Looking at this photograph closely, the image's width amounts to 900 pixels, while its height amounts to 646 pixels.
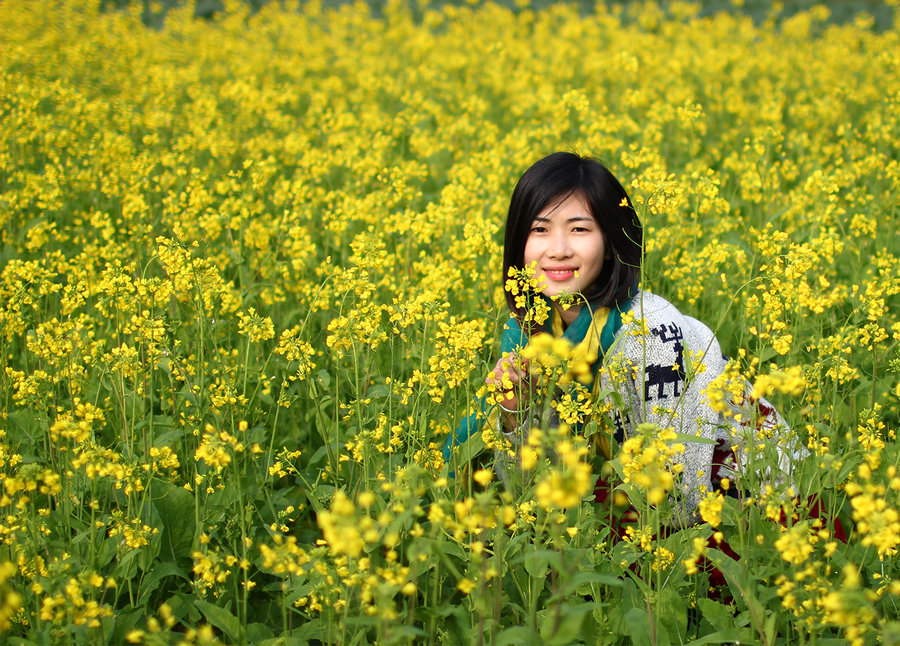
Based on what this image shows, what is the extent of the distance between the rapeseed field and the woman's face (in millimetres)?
236

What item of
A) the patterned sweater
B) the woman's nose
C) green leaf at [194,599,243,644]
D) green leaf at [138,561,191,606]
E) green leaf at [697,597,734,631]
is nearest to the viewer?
green leaf at [194,599,243,644]

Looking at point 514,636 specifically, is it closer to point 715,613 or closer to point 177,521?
point 715,613

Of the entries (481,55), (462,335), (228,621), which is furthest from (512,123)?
(228,621)

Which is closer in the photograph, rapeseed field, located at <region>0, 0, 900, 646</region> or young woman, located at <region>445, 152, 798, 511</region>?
rapeseed field, located at <region>0, 0, 900, 646</region>

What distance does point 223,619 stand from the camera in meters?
2.33

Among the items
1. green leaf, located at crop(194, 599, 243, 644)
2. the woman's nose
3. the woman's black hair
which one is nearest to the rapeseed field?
green leaf, located at crop(194, 599, 243, 644)

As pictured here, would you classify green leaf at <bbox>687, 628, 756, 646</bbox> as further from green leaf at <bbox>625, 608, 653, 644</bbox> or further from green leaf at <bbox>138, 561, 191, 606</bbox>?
green leaf at <bbox>138, 561, 191, 606</bbox>

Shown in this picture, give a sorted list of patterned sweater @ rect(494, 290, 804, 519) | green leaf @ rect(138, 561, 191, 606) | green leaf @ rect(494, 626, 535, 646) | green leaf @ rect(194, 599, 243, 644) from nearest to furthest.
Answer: green leaf @ rect(494, 626, 535, 646) → green leaf @ rect(194, 599, 243, 644) → green leaf @ rect(138, 561, 191, 606) → patterned sweater @ rect(494, 290, 804, 519)

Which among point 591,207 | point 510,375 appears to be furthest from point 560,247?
point 510,375

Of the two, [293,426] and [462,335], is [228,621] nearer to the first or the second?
[462,335]

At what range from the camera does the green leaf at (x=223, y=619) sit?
7.59 feet

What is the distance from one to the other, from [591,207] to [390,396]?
1.26 m

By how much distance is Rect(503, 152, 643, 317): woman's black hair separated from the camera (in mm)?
3438

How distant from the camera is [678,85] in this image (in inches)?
319
